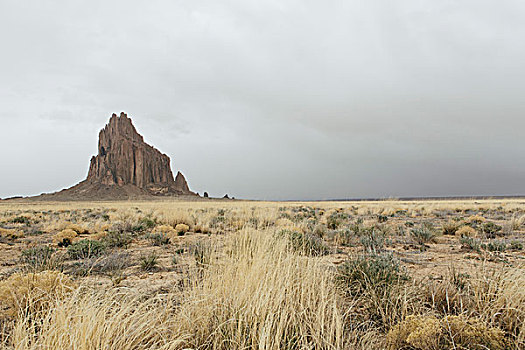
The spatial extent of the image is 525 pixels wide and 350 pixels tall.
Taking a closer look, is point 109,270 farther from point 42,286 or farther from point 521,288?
point 521,288

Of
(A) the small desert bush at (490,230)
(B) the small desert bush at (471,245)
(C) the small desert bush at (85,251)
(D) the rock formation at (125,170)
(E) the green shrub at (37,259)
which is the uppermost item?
(D) the rock formation at (125,170)

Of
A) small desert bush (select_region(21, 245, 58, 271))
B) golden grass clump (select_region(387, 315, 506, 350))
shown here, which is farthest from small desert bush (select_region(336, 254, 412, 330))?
small desert bush (select_region(21, 245, 58, 271))

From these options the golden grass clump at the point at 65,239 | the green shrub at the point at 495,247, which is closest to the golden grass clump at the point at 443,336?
the green shrub at the point at 495,247

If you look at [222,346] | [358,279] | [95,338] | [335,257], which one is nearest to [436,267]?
[335,257]

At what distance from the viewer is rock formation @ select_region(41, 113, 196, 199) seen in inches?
3917

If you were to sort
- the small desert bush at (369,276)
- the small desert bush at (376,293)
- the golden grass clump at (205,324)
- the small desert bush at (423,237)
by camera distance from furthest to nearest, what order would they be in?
1. the small desert bush at (423,237)
2. the small desert bush at (369,276)
3. the small desert bush at (376,293)
4. the golden grass clump at (205,324)

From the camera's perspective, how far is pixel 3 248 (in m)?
7.12

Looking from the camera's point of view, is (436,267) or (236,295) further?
(436,267)

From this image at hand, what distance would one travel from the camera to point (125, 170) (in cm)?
11194

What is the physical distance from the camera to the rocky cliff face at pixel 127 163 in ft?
357

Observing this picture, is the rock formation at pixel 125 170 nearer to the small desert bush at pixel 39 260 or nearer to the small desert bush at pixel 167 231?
the small desert bush at pixel 167 231

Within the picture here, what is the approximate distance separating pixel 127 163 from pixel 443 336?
126440 millimetres

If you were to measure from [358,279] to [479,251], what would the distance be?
4.00m

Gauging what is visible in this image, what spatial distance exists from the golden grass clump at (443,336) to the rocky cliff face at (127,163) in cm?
11575
